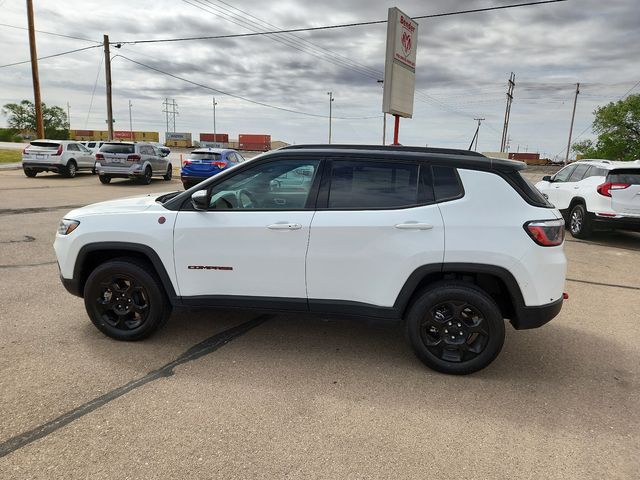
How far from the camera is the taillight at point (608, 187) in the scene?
29.2 ft

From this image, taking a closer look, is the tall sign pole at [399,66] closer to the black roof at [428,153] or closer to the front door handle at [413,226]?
the black roof at [428,153]

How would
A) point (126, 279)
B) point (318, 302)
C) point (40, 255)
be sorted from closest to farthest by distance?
point (318, 302), point (126, 279), point (40, 255)

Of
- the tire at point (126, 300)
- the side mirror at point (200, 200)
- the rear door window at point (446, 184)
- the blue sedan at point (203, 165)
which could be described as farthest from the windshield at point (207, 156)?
the rear door window at point (446, 184)

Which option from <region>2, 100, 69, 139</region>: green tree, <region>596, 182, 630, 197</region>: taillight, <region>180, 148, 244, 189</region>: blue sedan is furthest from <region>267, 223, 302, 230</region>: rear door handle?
<region>2, 100, 69, 139</region>: green tree

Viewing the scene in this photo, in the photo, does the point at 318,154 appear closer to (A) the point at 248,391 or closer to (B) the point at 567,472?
(A) the point at 248,391

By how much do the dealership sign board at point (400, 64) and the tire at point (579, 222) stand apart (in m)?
5.94

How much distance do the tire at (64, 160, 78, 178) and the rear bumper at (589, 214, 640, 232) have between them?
1959cm

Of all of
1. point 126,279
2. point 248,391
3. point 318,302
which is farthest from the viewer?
point 126,279

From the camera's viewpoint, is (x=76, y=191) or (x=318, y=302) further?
(x=76, y=191)

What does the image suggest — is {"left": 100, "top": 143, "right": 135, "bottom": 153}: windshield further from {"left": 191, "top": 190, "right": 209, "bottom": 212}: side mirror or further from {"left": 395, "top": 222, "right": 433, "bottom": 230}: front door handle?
{"left": 395, "top": 222, "right": 433, "bottom": 230}: front door handle

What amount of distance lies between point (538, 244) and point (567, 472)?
1.53 meters

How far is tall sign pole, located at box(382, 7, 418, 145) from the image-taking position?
1322cm

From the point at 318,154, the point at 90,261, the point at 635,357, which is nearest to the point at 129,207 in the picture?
the point at 90,261

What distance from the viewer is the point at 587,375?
3660 mm
